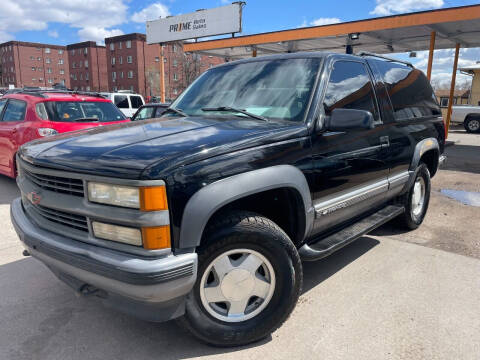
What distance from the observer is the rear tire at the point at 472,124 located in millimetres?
20188

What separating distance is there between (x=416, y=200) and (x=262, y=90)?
9.11ft

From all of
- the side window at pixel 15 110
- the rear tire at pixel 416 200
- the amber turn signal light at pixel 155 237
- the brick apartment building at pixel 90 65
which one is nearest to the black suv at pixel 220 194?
the amber turn signal light at pixel 155 237

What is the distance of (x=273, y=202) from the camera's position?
2.78 meters

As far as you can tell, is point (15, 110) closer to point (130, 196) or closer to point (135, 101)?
point (130, 196)

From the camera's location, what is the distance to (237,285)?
240 centimetres

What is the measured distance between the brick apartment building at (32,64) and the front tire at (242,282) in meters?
86.3

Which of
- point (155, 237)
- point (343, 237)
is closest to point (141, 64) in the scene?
point (343, 237)

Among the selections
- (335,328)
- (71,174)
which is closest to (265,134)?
(71,174)

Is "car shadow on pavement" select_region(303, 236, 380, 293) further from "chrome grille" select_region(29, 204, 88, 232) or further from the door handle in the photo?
"chrome grille" select_region(29, 204, 88, 232)

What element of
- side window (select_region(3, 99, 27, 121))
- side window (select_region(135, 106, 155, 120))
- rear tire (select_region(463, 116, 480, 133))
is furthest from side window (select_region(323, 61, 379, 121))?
rear tire (select_region(463, 116, 480, 133))

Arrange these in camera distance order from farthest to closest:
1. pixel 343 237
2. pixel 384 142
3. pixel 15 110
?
pixel 15 110, pixel 384 142, pixel 343 237

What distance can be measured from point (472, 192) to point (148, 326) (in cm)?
649

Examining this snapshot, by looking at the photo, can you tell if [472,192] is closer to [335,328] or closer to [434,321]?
[434,321]

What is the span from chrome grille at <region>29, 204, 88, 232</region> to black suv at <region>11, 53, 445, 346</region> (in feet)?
0.03
